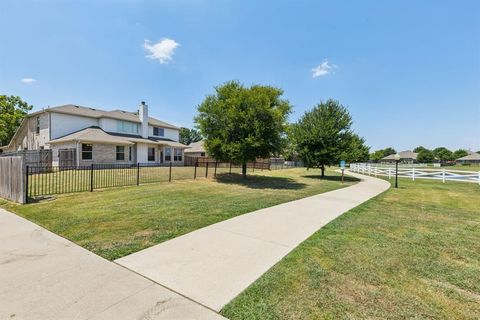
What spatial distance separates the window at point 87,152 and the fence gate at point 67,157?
69 centimetres

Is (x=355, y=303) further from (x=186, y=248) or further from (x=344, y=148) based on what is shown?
(x=344, y=148)

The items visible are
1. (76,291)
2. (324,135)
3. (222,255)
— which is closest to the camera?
(76,291)

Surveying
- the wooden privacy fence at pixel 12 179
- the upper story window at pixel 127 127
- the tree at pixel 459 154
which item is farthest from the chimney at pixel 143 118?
the tree at pixel 459 154

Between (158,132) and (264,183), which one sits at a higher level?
(158,132)

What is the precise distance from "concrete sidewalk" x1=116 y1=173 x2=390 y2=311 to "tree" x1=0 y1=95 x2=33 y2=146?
138 feet

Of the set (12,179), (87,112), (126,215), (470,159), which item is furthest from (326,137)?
(470,159)

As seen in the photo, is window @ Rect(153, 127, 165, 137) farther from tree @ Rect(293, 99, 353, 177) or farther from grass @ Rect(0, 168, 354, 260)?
grass @ Rect(0, 168, 354, 260)

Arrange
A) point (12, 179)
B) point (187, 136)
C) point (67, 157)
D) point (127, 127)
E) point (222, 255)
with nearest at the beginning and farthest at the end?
point (222, 255)
point (12, 179)
point (67, 157)
point (127, 127)
point (187, 136)

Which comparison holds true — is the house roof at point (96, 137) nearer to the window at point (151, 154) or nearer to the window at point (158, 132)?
the window at point (151, 154)

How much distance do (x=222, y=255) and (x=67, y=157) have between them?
22294 mm

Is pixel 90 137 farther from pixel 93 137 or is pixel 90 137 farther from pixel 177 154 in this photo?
pixel 177 154

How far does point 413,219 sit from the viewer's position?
6801mm

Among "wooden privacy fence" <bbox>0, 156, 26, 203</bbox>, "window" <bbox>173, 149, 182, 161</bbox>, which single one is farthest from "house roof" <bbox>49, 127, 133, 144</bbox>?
"wooden privacy fence" <bbox>0, 156, 26, 203</bbox>

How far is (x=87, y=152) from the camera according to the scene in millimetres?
21219
